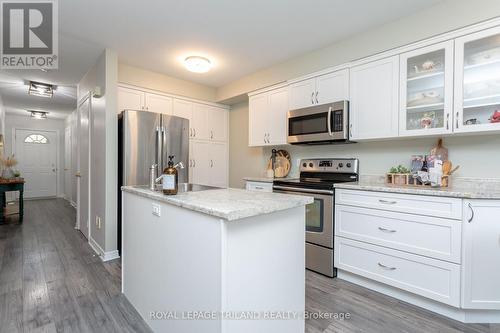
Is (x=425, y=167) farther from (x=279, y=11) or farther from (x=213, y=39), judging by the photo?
(x=213, y=39)

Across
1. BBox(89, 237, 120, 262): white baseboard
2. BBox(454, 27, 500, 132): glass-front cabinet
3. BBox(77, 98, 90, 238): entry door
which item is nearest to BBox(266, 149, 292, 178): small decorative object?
BBox(454, 27, 500, 132): glass-front cabinet

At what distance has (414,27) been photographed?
7.38 ft

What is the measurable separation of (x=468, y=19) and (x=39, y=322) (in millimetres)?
4021

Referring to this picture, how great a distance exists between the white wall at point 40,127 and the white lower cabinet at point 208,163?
5.99 m

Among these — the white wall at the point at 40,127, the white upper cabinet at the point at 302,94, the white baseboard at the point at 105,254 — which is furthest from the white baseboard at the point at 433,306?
the white wall at the point at 40,127

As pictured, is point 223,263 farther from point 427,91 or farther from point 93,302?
point 427,91

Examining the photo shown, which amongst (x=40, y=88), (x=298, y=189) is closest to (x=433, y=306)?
(x=298, y=189)

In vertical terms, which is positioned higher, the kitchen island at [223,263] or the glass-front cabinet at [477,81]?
the glass-front cabinet at [477,81]

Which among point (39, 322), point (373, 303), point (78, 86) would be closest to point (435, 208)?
point (373, 303)

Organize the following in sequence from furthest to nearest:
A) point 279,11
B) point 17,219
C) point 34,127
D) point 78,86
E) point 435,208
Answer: point 34,127
point 17,219
point 78,86
point 279,11
point 435,208

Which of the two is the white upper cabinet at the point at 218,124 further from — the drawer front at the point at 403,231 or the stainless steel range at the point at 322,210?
the drawer front at the point at 403,231

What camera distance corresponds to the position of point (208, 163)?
4.38 metres

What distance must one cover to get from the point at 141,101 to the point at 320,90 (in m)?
2.49

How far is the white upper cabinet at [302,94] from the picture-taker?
9.96 ft
